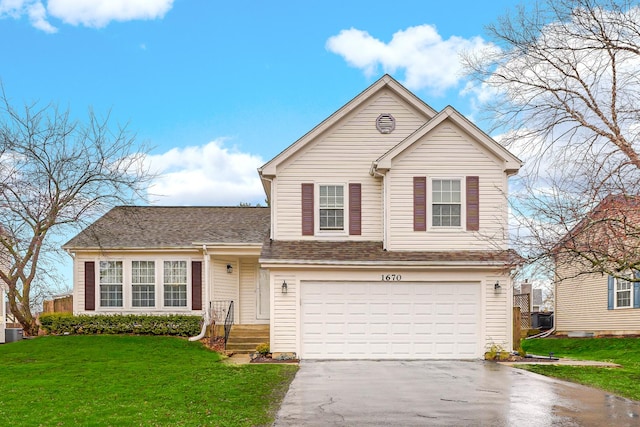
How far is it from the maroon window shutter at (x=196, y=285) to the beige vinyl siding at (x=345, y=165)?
5.16 meters

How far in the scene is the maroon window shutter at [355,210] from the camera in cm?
1950

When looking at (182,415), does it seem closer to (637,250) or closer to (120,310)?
(637,250)

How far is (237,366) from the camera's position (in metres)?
15.7

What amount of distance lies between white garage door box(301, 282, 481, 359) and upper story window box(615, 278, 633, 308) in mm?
9459

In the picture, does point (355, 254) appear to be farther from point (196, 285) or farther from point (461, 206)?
point (196, 285)

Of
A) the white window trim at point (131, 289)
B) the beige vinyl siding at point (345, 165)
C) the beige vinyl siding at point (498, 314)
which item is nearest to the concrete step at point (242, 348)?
the beige vinyl siding at point (345, 165)

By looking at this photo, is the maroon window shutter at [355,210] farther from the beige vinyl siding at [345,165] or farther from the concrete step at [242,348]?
the concrete step at [242,348]

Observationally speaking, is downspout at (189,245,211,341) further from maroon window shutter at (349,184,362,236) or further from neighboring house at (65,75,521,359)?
maroon window shutter at (349,184,362,236)

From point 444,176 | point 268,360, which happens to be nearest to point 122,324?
→ point 268,360

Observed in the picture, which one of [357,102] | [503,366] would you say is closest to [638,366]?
[503,366]

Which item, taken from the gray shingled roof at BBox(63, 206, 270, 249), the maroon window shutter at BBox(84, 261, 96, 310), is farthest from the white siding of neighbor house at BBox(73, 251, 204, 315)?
the gray shingled roof at BBox(63, 206, 270, 249)

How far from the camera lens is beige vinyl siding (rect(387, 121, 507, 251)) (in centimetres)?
1892

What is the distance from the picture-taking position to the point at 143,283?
23.5 meters

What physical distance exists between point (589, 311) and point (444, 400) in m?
18.9
